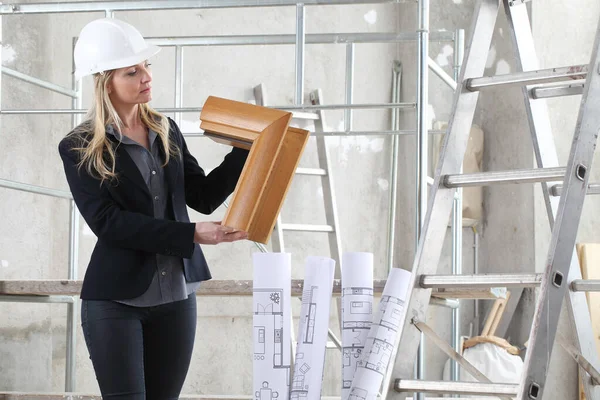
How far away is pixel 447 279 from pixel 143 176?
34.9 inches

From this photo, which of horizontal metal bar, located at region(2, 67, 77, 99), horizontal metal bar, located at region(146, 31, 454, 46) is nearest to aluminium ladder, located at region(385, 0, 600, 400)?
horizontal metal bar, located at region(146, 31, 454, 46)

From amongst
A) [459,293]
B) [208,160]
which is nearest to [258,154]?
[459,293]

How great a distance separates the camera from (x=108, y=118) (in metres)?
2.48

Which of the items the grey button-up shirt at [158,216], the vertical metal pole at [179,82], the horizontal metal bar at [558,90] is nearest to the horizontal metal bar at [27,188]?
the vertical metal pole at [179,82]

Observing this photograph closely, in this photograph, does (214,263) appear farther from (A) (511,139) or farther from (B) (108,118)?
(B) (108,118)

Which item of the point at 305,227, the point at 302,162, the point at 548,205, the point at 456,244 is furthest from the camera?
the point at 302,162

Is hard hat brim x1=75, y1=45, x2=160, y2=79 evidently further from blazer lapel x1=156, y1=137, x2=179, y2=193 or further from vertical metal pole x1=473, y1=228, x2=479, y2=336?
vertical metal pole x1=473, y1=228, x2=479, y2=336

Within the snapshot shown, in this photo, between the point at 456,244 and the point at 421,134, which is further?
the point at 456,244

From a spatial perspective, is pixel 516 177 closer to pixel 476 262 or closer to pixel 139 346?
pixel 139 346

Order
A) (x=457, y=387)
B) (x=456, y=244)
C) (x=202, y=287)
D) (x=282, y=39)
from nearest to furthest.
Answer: (x=457, y=387), (x=202, y=287), (x=456, y=244), (x=282, y=39)

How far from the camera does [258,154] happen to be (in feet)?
8.11

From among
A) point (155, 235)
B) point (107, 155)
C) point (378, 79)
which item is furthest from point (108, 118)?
point (378, 79)

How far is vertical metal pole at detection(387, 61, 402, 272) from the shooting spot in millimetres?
6277

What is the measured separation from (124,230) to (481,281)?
96 centimetres
